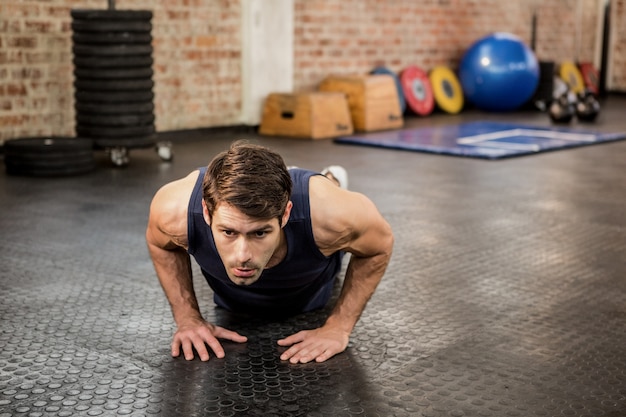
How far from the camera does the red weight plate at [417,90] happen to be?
8.84 meters

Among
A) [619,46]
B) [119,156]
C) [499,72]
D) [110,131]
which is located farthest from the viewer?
[619,46]

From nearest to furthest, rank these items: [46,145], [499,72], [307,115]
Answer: [46,145], [307,115], [499,72]

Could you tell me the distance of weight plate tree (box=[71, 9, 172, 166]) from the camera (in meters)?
5.38

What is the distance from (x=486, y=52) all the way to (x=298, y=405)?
7.30 meters

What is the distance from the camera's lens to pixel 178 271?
2.52m

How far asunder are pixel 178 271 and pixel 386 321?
0.68 metres

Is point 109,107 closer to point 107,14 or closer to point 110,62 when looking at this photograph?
point 110,62

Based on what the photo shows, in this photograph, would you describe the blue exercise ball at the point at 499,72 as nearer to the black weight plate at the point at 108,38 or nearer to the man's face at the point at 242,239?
the black weight plate at the point at 108,38

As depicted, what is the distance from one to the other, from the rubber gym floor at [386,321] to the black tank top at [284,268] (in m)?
0.07

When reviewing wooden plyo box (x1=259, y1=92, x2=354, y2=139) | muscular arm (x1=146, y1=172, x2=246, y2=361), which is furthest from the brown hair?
wooden plyo box (x1=259, y1=92, x2=354, y2=139)

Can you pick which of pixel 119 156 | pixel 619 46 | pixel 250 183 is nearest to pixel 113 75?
pixel 119 156

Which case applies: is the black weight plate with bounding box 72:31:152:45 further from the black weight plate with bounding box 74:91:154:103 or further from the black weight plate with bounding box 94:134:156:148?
the black weight plate with bounding box 94:134:156:148

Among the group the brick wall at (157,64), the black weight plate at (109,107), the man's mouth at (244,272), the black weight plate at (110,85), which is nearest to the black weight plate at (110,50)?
the black weight plate at (110,85)

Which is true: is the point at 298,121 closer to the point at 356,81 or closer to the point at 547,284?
the point at 356,81
